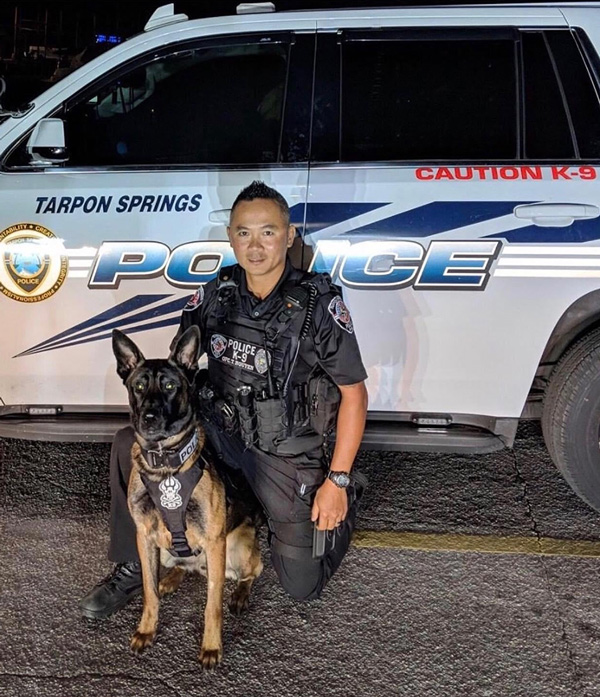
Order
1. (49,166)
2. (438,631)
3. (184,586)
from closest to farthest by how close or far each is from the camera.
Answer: (438,631), (184,586), (49,166)

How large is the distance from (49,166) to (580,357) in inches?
85.7

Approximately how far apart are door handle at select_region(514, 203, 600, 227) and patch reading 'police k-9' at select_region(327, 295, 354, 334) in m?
0.82

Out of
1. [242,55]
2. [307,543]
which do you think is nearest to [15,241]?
[242,55]

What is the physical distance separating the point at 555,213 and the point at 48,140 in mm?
1898

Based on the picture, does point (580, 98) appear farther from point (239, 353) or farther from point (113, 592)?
point (113, 592)

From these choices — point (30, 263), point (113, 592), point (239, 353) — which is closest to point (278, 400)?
point (239, 353)

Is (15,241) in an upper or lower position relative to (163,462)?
upper

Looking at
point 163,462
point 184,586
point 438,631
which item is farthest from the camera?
point 184,586

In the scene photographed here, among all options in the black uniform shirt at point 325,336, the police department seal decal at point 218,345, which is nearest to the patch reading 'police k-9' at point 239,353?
the police department seal decal at point 218,345

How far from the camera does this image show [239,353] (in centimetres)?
248

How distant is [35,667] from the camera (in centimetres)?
232

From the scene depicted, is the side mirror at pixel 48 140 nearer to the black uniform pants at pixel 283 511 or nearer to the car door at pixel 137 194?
the car door at pixel 137 194

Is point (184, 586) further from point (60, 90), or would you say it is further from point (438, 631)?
point (60, 90)

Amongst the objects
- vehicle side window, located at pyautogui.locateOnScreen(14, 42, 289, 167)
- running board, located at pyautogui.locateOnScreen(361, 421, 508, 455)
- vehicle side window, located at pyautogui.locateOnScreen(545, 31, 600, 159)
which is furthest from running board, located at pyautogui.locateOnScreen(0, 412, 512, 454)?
vehicle side window, located at pyautogui.locateOnScreen(545, 31, 600, 159)
